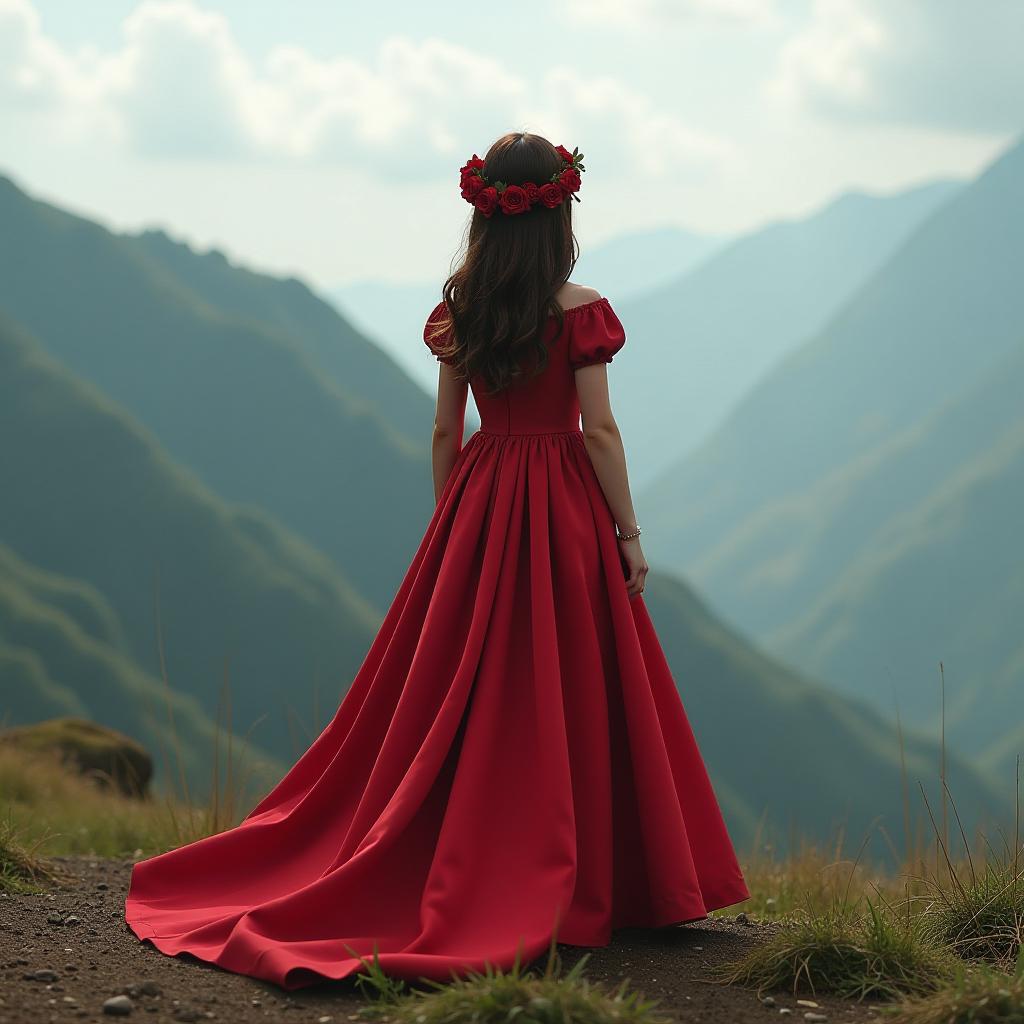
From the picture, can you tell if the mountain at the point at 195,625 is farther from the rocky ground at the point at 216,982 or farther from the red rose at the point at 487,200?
the red rose at the point at 487,200

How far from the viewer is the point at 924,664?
132 metres

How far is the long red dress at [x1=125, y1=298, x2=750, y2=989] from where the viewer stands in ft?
12.7

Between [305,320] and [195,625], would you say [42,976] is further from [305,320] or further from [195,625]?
[305,320]

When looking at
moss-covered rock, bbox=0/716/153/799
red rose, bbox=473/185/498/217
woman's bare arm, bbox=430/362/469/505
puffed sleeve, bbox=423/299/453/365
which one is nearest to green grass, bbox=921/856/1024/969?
woman's bare arm, bbox=430/362/469/505

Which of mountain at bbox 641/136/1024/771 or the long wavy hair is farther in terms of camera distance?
mountain at bbox 641/136/1024/771

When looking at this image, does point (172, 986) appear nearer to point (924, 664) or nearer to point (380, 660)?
point (380, 660)

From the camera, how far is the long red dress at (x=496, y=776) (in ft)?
12.7

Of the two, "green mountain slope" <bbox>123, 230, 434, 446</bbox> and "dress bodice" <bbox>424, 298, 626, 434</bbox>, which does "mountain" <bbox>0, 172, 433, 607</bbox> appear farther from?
"dress bodice" <bbox>424, 298, 626, 434</bbox>

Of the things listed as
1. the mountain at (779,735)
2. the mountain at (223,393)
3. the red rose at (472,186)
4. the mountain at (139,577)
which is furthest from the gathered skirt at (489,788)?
the mountain at (223,393)

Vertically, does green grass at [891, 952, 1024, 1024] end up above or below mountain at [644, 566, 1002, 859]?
above

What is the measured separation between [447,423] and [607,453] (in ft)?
2.24

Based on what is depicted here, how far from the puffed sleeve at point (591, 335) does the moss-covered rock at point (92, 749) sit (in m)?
6.43

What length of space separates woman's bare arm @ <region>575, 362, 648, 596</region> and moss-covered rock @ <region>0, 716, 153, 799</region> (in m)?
6.24

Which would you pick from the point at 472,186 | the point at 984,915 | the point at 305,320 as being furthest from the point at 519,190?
the point at 305,320
